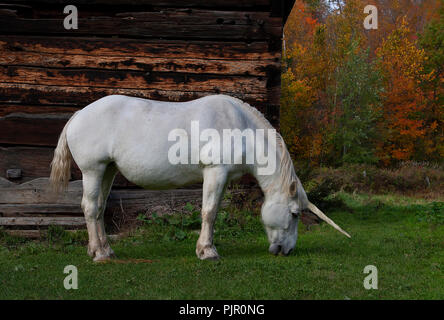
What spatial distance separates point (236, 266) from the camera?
5.50m

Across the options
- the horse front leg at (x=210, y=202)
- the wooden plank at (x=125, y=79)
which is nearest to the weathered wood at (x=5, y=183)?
the wooden plank at (x=125, y=79)

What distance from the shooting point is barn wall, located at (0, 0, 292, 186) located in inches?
335

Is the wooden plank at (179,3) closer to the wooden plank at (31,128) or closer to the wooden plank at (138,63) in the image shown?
the wooden plank at (138,63)

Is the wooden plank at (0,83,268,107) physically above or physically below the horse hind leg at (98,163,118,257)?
above

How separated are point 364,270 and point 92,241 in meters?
3.27

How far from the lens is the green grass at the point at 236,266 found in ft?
15.0

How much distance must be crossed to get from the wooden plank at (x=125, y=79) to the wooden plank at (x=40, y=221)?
2373 millimetres

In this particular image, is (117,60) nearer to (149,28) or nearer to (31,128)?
(149,28)

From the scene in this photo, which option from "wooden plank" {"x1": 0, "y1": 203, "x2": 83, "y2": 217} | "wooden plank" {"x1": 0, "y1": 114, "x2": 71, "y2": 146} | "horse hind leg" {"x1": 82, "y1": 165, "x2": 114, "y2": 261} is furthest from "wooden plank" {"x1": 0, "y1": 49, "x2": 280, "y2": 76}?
"horse hind leg" {"x1": 82, "y1": 165, "x2": 114, "y2": 261}

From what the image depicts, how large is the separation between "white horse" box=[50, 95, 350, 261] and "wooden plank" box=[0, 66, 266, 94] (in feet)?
8.25

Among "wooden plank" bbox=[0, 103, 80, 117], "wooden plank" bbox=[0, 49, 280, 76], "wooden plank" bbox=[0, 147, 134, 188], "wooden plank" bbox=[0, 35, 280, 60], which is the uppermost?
"wooden plank" bbox=[0, 35, 280, 60]

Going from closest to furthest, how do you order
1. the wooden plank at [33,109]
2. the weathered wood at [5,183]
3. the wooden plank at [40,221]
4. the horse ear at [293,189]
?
the horse ear at [293,189] < the wooden plank at [40,221] < the weathered wood at [5,183] < the wooden plank at [33,109]

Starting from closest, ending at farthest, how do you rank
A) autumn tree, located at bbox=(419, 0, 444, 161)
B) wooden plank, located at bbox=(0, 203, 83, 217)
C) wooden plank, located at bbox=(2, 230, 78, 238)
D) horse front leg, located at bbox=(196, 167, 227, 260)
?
horse front leg, located at bbox=(196, 167, 227, 260) → wooden plank, located at bbox=(2, 230, 78, 238) → wooden plank, located at bbox=(0, 203, 83, 217) → autumn tree, located at bbox=(419, 0, 444, 161)

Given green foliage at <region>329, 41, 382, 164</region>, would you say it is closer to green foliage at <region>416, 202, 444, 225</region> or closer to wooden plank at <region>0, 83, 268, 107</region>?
green foliage at <region>416, 202, 444, 225</region>
